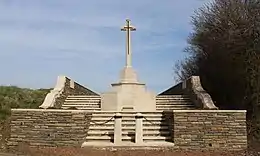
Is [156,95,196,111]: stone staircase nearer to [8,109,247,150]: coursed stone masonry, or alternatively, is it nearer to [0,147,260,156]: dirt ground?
[8,109,247,150]: coursed stone masonry

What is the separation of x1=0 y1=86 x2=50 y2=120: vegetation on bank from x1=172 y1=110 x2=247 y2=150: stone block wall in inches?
289

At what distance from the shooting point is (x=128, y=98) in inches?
820

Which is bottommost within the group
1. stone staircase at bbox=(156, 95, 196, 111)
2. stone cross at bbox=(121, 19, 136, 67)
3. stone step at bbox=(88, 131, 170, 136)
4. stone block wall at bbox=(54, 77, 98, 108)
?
stone step at bbox=(88, 131, 170, 136)

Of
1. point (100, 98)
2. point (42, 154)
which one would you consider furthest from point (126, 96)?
point (42, 154)

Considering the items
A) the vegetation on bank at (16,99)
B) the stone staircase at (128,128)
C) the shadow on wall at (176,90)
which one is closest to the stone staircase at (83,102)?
the vegetation on bank at (16,99)

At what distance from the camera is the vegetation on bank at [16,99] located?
1958cm

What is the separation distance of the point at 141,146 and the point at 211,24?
7119 mm

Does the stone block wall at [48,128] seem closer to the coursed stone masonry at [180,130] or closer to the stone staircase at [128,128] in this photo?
the coursed stone masonry at [180,130]

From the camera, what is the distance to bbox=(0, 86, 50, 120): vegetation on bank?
19.6m

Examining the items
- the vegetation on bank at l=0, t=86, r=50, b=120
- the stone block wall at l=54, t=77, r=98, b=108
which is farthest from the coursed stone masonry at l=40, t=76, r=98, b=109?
the vegetation on bank at l=0, t=86, r=50, b=120

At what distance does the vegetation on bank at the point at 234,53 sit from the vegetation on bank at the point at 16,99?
314 inches

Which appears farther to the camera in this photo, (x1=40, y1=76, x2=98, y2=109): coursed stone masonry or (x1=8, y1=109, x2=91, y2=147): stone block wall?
(x1=40, y1=76, x2=98, y2=109): coursed stone masonry

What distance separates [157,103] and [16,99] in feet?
20.7

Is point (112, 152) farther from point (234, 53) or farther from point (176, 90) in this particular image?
point (176, 90)
